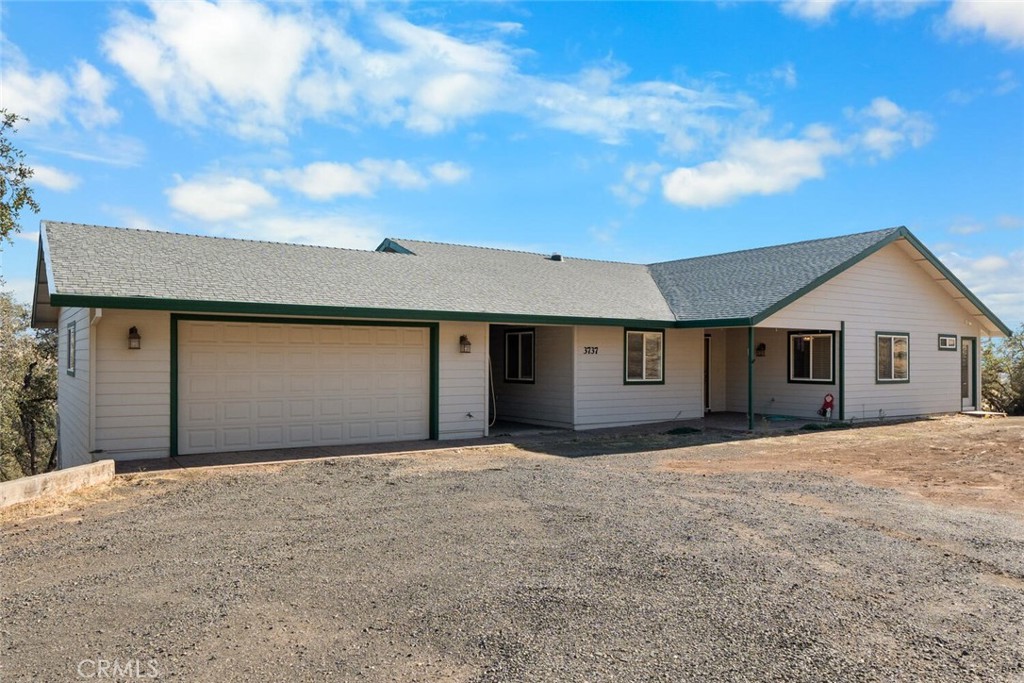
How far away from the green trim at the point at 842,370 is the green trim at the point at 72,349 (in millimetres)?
15361

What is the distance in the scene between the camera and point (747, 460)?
11.0m

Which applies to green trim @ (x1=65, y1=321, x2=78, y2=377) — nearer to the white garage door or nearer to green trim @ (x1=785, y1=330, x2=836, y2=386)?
the white garage door

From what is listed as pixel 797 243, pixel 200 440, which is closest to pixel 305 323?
pixel 200 440

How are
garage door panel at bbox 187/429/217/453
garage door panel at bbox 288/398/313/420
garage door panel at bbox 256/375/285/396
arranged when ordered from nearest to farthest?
garage door panel at bbox 187/429/217/453 → garage door panel at bbox 256/375/285/396 → garage door panel at bbox 288/398/313/420

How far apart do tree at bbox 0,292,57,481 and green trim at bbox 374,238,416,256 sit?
45.3 ft

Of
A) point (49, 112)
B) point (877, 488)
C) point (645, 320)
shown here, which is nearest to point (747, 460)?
point (877, 488)

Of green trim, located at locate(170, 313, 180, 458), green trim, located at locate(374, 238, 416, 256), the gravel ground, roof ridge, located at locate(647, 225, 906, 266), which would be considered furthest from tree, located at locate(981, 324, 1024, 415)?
green trim, located at locate(170, 313, 180, 458)

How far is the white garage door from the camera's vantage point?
35.6 feet

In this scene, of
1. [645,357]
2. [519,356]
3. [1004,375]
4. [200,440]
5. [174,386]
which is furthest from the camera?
[1004,375]

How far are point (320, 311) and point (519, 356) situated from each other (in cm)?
628

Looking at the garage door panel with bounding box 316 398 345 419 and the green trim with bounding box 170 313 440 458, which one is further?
the garage door panel with bounding box 316 398 345 419

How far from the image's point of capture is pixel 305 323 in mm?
11758

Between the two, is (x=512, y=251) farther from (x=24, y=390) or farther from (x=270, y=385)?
(x=24, y=390)

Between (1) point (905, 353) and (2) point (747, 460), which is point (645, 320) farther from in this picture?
(1) point (905, 353)
